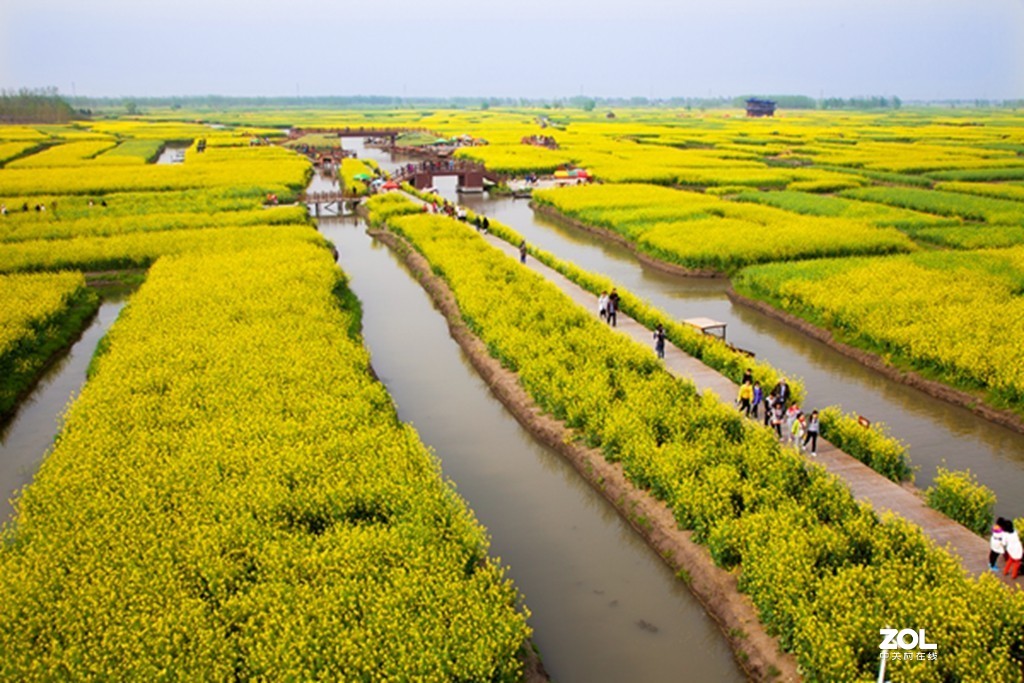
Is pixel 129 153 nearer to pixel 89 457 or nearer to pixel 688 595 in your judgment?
pixel 89 457

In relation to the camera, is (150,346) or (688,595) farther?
(150,346)

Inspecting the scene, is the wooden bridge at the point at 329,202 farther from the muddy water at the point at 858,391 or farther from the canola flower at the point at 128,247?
the muddy water at the point at 858,391

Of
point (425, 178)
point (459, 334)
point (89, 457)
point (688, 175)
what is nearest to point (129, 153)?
point (425, 178)

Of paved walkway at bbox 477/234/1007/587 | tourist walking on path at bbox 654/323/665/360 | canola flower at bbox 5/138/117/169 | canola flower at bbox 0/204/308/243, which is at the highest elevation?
canola flower at bbox 5/138/117/169

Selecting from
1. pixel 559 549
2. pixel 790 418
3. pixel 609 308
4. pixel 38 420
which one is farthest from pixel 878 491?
pixel 38 420

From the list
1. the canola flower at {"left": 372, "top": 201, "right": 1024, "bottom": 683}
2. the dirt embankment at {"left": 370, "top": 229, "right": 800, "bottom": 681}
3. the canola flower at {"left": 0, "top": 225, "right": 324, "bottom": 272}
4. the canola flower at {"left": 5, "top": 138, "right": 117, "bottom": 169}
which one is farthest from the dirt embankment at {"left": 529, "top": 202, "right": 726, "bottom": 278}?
the canola flower at {"left": 5, "top": 138, "right": 117, "bottom": 169}

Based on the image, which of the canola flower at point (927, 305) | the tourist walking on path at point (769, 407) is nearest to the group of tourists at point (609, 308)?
the canola flower at point (927, 305)

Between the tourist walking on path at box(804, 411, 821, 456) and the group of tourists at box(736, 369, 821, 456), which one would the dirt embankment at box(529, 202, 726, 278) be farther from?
the tourist walking on path at box(804, 411, 821, 456)
